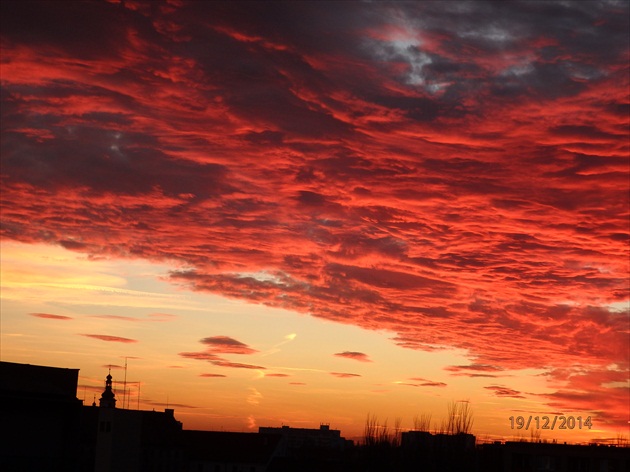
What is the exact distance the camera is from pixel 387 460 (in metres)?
113

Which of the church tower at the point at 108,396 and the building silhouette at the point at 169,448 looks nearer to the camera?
the building silhouette at the point at 169,448

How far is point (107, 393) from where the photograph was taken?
398 ft

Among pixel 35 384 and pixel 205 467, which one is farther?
pixel 205 467

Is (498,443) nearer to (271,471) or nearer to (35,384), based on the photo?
(271,471)

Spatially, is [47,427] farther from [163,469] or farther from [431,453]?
[163,469]

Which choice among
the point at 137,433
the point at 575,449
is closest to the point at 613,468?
the point at 575,449

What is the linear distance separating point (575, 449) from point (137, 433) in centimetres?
5021

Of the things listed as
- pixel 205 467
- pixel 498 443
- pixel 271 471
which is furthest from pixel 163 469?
pixel 498 443

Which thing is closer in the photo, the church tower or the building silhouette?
the building silhouette

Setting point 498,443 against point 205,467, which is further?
point 205,467

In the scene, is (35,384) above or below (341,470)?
above

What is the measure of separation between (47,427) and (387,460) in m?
62.4

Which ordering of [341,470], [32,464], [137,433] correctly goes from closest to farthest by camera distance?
[32,464]
[137,433]
[341,470]

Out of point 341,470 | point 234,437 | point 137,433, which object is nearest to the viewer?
point 137,433
